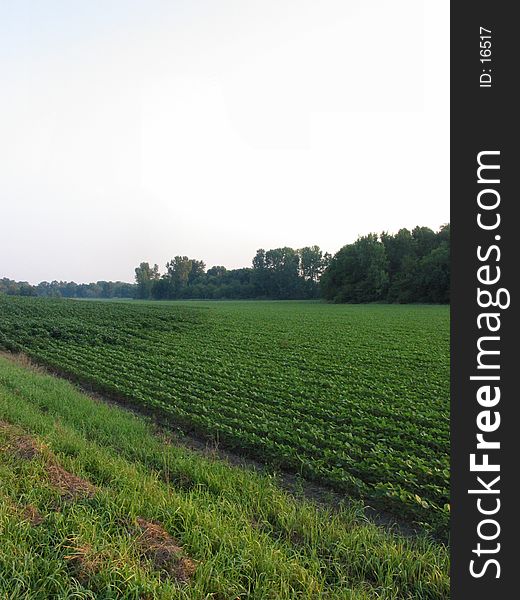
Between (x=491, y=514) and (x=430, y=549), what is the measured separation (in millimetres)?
2354

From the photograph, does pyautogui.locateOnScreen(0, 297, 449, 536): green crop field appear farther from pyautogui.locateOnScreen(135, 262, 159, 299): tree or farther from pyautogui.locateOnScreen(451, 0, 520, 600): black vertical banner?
pyautogui.locateOnScreen(135, 262, 159, 299): tree

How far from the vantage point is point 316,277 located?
126 metres

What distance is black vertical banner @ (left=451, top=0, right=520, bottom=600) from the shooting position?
2654mm

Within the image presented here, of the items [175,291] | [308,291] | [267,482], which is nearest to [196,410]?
[267,482]

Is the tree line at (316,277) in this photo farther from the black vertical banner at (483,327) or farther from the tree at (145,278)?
the black vertical banner at (483,327)

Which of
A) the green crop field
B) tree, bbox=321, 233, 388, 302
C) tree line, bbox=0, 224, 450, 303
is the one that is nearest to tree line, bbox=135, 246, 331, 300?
tree line, bbox=0, 224, 450, 303

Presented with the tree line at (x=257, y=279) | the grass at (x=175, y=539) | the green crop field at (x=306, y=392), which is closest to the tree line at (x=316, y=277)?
the tree line at (x=257, y=279)

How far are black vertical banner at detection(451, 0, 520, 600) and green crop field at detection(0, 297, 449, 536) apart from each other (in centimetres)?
303

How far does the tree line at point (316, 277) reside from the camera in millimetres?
79250

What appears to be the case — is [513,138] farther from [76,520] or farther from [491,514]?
[76,520]

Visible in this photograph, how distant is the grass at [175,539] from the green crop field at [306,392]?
1266mm

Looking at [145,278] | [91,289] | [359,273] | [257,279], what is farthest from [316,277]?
[91,289]

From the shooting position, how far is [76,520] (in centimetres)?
398

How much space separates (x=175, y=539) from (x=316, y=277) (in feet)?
406
